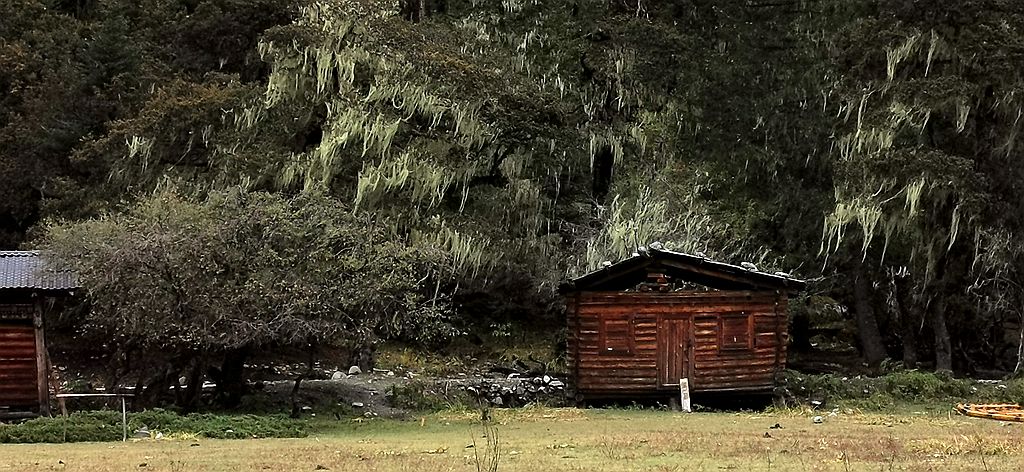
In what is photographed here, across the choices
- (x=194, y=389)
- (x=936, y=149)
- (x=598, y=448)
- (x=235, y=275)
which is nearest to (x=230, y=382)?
(x=194, y=389)

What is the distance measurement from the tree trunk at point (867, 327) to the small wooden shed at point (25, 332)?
62.1 feet

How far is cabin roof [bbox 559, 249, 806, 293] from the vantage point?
20.7 m

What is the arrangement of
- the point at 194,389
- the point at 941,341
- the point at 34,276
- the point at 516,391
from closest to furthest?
the point at 34,276
the point at 194,389
the point at 516,391
the point at 941,341

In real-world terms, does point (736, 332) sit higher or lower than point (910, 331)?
higher

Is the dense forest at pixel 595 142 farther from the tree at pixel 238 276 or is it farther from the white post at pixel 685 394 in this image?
the white post at pixel 685 394

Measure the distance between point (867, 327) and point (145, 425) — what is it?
19.0 meters

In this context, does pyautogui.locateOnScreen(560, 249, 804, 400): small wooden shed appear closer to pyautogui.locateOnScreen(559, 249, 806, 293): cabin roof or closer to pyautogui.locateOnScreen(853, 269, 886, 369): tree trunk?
pyautogui.locateOnScreen(559, 249, 806, 293): cabin roof

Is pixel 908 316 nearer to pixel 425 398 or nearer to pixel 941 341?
pixel 941 341

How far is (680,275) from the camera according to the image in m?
21.3

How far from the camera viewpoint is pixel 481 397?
22.7 meters

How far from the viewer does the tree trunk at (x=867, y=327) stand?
28002mm

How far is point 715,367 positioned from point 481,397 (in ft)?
15.9

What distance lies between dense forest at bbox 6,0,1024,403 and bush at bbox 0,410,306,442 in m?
3.47

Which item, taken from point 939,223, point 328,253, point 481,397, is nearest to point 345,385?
point 481,397
